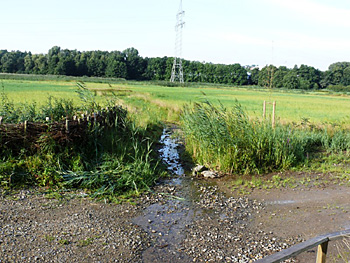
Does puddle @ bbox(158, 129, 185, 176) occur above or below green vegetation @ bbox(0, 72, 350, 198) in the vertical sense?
below

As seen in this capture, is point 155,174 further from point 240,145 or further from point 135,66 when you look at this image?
point 135,66

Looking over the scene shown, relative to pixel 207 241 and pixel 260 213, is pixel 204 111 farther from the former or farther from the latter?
pixel 207 241

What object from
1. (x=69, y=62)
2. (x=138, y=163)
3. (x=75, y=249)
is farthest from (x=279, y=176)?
(x=69, y=62)

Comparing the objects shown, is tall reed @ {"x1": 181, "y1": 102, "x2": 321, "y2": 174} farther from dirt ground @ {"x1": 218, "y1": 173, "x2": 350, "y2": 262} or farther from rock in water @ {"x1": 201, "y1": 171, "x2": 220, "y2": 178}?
dirt ground @ {"x1": 218, "y1": 173, "x2": 350, "y2": 262}

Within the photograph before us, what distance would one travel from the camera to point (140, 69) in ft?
367

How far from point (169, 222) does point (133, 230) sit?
85cm

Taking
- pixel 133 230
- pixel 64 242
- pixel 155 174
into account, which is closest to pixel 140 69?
pixel 155 174

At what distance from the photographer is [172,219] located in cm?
675

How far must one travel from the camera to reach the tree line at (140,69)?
88.8 m

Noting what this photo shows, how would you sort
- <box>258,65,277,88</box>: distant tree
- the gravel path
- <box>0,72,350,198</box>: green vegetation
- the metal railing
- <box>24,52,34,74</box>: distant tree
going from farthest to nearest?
<box>24,52,34,74</box>: distant tree, <box>258,65,277,88</box>: distant tree, <box>0,72,350,198</box>: green vegetation, the gravel path, the metal railing

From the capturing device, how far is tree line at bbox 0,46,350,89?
88.8 meters

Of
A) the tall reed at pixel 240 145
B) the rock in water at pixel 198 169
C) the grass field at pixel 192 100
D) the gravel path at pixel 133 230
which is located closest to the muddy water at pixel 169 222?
the gravel path at pixel 133 230

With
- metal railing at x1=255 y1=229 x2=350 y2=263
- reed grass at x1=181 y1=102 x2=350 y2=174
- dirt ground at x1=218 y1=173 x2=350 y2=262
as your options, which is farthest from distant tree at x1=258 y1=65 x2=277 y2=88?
metal railing at x1=255 y1=229 x2=350 y2=263

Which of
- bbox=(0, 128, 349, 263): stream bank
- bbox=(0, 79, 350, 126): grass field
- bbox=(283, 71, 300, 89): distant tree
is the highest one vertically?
bbox=(283, 71, 300, 89): distant tree
